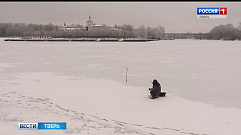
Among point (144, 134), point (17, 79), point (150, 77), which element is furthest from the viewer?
point (150, 77)

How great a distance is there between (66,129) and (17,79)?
25.1 ft

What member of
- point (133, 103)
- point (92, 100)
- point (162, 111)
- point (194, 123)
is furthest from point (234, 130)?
point (92, 100)

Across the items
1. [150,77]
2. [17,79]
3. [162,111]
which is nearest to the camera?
[162,111]

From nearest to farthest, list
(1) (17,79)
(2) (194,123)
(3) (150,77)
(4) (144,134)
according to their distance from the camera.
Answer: (4) (144,134), (2) (194,123), (1) (17,79), (3) (150,77)

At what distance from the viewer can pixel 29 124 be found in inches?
231

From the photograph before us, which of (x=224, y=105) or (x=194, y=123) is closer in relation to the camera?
(x=194, y=123)

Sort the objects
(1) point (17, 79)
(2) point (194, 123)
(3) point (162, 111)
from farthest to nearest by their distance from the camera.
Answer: (1) point (17, 79) < (3) point (162, 111) < (2) point (194, 123)

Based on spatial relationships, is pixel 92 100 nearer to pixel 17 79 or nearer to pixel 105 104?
pixel 105 104

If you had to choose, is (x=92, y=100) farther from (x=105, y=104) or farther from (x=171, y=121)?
(x=171, y=121)

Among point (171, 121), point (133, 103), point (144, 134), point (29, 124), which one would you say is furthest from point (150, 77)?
point (29, 124)

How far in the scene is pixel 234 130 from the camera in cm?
590

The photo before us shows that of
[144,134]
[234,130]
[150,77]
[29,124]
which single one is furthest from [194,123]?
[150,77]

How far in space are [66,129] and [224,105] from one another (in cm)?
570

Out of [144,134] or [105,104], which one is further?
[105,104]
